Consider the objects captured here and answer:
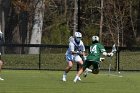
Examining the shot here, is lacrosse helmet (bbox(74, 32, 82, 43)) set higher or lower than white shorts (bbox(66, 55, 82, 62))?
higher

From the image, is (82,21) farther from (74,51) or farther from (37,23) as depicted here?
(74,51)

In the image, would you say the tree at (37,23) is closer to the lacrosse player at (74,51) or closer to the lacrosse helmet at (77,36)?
the lacrosse player at (74,51)

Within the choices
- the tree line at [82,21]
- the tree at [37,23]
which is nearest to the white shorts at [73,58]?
the tree at [37,23]

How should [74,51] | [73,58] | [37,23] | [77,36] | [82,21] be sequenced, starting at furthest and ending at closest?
Result: 1. [82,21]
2. [37,23]
3. [73,58]
4. [74,51]
5. [77,36]

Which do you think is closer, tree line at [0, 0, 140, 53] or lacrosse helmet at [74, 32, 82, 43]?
lacrosse helmet at [74, 32, 82, 43]

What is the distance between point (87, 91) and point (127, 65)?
18.0 m

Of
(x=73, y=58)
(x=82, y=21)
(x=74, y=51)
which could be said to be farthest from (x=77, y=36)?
(x=82, y=21)

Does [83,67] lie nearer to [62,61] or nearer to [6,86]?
[6,86]

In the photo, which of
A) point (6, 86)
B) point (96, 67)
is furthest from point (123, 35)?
point (6, 86)

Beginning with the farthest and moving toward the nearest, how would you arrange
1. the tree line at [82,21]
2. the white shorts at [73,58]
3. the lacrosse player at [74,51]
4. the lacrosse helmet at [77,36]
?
the tree line at [82,21], the white shorts at [73,58], the lacrosse player at [74,51], the lacrosse helmet at [77,36]

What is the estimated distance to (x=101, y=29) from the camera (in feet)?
185

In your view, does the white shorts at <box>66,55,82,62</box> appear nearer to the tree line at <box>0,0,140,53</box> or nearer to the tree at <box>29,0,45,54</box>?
the tree at <box>29,0,45,54</box>

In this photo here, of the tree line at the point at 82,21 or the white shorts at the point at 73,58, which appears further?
the tree line at the point at 82,21

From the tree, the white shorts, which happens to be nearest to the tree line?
the tree
